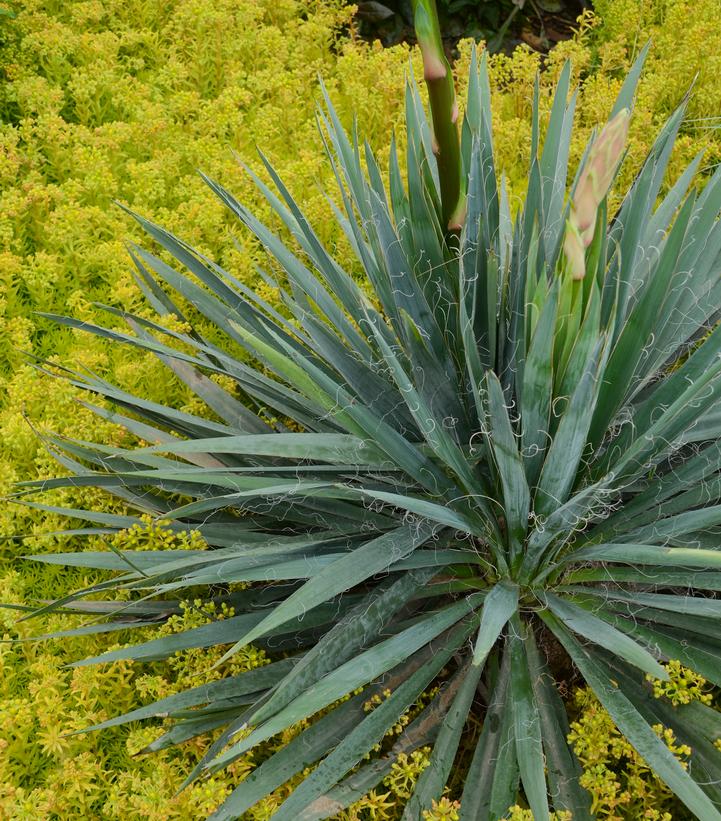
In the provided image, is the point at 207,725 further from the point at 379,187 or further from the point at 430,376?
the point at 379,187

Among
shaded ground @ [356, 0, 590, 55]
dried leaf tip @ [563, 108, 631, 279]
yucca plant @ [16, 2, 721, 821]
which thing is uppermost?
shaded ground @ [356, 0, 590, 55]

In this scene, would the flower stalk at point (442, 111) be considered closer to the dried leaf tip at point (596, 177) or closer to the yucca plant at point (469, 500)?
the yucca plant at point (469, 500)

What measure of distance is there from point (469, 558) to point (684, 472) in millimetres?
517

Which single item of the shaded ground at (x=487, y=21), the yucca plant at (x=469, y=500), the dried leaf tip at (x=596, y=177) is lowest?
the yucca plant at (x=469, y=500)

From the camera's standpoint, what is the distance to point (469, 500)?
1992 millimetres

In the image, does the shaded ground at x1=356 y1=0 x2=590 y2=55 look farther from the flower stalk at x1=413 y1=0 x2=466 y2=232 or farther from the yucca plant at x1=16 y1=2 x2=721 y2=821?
the flower stalk at x1=413 y1=0 x2=466 y2=232

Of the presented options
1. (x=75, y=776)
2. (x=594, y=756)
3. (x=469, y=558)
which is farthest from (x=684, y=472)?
(x=75, y=776)

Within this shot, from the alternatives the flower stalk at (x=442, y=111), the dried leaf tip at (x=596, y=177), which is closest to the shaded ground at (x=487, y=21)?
the flower stalk at (x=442, y=111)

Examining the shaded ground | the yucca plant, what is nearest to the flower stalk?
the yucca plant

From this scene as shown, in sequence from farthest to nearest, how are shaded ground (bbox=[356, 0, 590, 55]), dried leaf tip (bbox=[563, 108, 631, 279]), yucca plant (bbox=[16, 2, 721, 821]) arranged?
shaded ground (bbox=[356, 0, 590, 55]) → yucca plant (bbox=[16, 2, 721, 821]) → dried leaf tip (bbox=[563, 108, 631, 279])

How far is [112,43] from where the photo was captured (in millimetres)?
4277

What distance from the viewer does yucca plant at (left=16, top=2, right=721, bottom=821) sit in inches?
68.6

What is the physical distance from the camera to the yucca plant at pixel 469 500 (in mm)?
1742

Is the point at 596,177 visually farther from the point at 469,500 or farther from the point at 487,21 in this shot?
the point at 487,21
